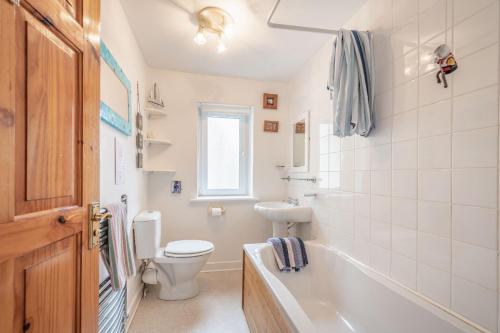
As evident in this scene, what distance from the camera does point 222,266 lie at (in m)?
2.75

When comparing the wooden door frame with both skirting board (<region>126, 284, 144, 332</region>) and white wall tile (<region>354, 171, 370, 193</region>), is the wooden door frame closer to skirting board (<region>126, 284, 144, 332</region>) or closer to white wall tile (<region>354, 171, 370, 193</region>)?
skirting board (<region>126, 284, 144, 332</region>)

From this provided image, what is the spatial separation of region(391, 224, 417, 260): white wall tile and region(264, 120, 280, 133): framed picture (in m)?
1.85

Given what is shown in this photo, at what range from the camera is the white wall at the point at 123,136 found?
133cm

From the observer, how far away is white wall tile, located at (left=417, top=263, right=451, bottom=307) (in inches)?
40.5

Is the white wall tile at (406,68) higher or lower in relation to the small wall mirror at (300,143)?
higher

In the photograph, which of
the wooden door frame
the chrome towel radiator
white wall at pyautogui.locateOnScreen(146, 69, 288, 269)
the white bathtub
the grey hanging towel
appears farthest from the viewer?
white wall at pyautogui.locateOnScreen(146, 69, 288, 269)

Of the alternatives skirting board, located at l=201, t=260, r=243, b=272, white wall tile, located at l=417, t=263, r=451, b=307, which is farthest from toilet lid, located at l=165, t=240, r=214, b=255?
white wall tile, located at l=417, t=263, r=451, b=307

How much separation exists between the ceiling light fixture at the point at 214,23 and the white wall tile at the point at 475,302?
204cm

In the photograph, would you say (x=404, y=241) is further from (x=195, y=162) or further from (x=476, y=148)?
(x=195, y=162)

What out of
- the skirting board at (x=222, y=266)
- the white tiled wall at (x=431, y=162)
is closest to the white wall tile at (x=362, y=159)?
the white tiled wall at (x=431, y=162)

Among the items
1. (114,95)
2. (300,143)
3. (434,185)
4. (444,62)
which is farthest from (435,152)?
(114,95)

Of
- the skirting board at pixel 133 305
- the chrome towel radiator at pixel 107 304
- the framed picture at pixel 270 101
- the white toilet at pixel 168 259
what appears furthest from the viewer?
the framed picture at pixel 270 101

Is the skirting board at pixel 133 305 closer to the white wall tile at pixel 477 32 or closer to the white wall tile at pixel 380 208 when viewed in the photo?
the white wall tile at pixel 380 208

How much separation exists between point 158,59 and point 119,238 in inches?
73.5
